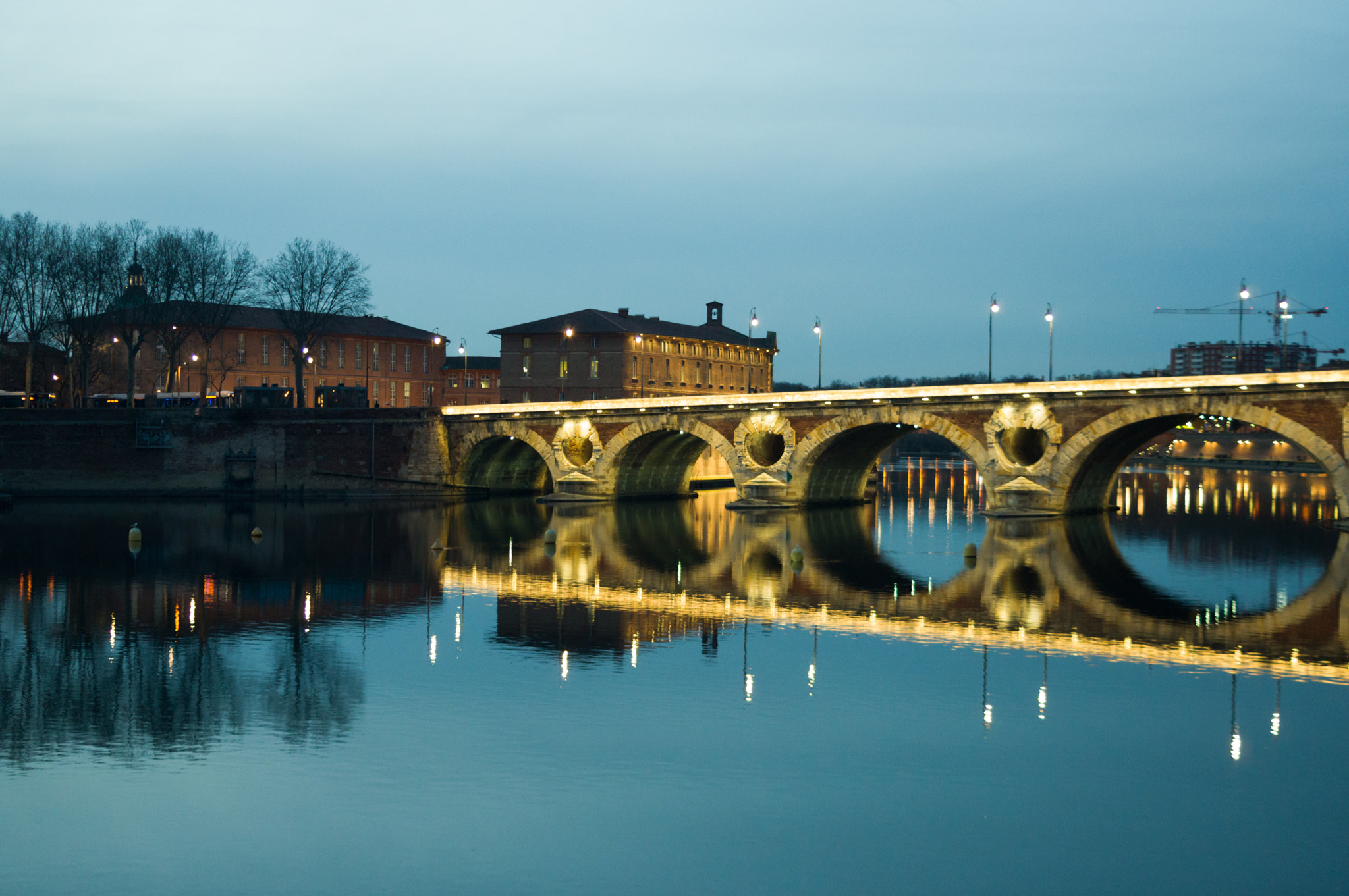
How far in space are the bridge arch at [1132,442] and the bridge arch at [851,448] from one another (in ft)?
14.9

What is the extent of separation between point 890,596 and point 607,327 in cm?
9323

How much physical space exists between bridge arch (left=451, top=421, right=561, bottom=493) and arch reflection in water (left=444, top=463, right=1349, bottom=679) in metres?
21.1

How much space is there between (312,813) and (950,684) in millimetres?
13485

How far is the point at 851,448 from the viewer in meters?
76.2

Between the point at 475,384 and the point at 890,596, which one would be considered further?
the point at 475,384

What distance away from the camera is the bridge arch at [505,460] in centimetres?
8256

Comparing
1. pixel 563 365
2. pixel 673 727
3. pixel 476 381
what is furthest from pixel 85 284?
pixel 673 727

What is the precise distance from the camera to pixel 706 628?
3328 centimetres

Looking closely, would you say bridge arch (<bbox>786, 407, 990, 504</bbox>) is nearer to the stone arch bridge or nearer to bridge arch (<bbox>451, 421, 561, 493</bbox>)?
the stone arch bridge

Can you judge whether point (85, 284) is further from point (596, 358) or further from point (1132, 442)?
point (1132, 442)

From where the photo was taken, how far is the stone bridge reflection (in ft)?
101

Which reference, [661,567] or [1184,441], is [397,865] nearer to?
[661,567]

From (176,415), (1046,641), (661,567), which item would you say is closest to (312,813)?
(1046,641)

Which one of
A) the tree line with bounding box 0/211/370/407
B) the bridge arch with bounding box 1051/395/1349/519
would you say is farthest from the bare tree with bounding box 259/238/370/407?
the bridge arch with bounding box 1051/395/1349/519
